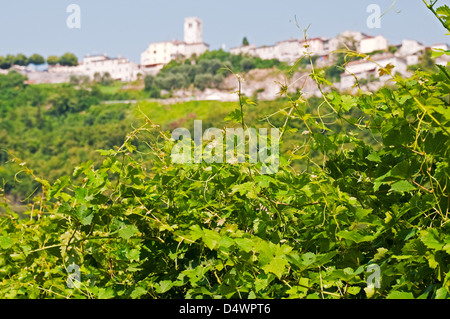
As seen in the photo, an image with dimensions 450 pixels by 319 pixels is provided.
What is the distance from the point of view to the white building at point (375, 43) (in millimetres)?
90062

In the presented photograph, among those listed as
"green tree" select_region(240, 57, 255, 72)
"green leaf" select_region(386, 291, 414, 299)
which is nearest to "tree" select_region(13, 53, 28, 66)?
"green tree" select_region(240, 57, 255, 72)

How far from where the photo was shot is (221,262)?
118 cm

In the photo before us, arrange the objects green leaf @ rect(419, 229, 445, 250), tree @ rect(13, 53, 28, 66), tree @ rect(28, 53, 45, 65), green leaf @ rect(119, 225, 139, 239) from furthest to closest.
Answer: tree @ rect(28, 53, 45, 65) → tree @ rect(13, 53, 28, 66) → green leaf @ rect(119, 225, 139, 239) → green leaf @ rect(419, 229, 445, 250)

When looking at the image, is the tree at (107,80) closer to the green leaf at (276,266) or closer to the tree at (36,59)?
the tree at (36,59)

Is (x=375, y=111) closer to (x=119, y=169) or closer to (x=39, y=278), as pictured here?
(x=119, y=169)

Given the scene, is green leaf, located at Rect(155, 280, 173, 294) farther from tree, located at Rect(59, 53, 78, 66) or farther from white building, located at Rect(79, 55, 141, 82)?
tree, located at Rect(59, 53, 78, 66)

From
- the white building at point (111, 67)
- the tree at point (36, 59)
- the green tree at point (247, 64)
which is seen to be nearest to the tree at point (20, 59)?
the tree at point (36, 59)

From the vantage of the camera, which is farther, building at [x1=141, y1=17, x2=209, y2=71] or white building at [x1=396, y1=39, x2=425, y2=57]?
building at [x1=141, y1=17, x2=209, y2=71]

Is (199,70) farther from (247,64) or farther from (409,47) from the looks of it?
(409,47)

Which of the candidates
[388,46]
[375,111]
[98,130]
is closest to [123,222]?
[375,111]

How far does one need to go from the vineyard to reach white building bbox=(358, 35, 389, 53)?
92.5m

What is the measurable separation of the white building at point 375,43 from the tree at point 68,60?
60.5m

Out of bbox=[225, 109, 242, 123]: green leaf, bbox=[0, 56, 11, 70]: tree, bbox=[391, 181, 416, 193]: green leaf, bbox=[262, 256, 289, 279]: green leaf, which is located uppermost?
bbox=[0, 56, 11, 70]: tree

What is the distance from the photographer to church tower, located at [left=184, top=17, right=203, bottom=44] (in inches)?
4567
